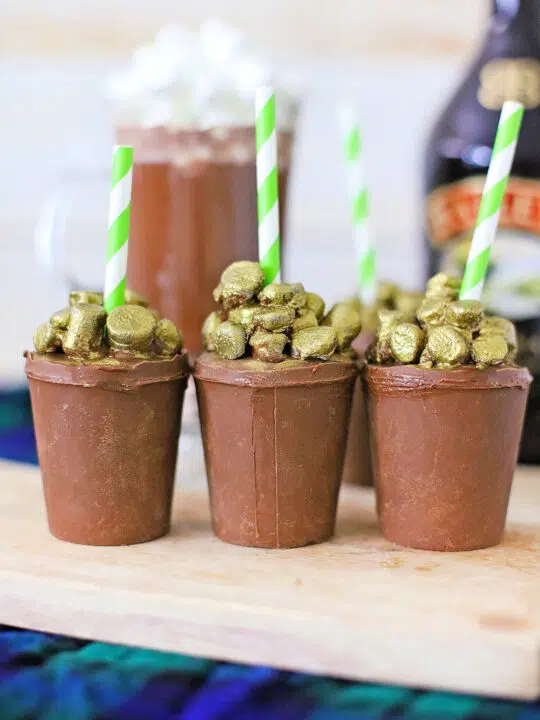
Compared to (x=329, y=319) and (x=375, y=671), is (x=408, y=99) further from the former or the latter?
(x=375, y=671)

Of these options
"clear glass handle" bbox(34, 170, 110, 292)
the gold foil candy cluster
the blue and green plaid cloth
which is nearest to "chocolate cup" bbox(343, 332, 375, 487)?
the gold foil candy cluster

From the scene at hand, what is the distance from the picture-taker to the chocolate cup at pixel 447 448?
1001 millimetres

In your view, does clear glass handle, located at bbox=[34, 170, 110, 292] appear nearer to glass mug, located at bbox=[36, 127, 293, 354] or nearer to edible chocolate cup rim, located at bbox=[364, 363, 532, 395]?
glass mug, located at bbox=[36, 127, 293, 354]

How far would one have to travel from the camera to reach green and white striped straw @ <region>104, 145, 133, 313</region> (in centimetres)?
104

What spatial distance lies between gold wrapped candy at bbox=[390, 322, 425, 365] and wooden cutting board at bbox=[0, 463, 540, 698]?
0.21 metres

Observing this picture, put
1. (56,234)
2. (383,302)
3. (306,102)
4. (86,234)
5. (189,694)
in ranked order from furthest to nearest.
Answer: (86,234) → (306,102) → (56,234) → (383,302) → (189,694)

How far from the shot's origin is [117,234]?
41.1 inches

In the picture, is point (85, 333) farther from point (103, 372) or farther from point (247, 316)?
point (247, 316)

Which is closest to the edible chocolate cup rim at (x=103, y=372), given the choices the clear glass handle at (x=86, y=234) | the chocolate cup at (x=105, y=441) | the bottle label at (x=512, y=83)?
the chocolate cup at (x=105, y=441)

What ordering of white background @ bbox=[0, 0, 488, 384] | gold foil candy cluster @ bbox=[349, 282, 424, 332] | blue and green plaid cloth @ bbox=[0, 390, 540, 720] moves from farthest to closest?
white background @ bbox=[0, 0, 488, 384], gold foil candy cluster @ bbox=[349, 282, 424, 332], blue and green plaid cloth @ bbox=[0, 390, 540, 720]

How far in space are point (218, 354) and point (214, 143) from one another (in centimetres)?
47

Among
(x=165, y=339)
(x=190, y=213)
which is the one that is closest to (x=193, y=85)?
(x=190, y=213)

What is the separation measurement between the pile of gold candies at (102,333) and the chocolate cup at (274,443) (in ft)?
0.21

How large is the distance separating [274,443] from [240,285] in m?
0.17
